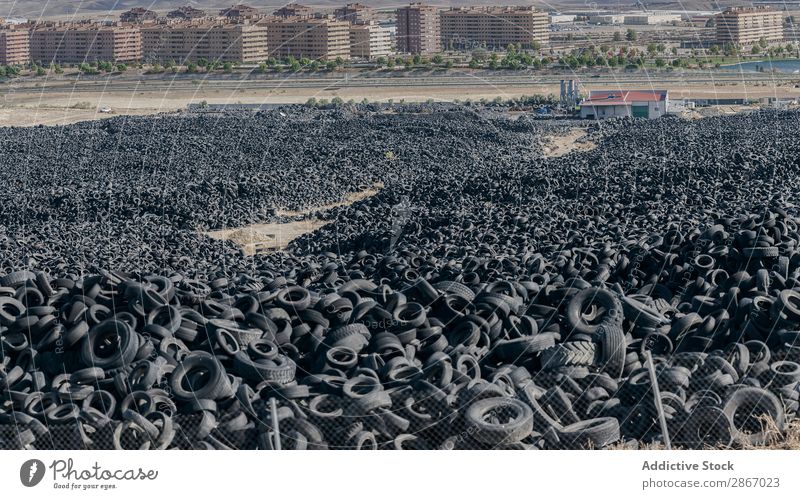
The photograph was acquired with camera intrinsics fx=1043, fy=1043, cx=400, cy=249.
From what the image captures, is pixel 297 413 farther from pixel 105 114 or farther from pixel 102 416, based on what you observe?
pixel 105 114

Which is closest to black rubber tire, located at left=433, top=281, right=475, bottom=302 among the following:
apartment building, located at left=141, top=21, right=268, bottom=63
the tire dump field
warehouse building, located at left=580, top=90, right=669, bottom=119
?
the tire dump field

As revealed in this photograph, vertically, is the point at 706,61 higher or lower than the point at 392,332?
lower

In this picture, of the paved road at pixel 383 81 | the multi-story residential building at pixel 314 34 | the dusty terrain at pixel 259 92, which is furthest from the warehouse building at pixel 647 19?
the multi-story residential building at pixel 314 34

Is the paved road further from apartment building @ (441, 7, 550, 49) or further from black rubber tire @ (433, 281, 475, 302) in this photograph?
black rubber tire @ (433, 281, 475, 302)

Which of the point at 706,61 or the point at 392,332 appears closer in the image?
the point at 392,332

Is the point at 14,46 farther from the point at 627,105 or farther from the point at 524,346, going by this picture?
the point at 524,346

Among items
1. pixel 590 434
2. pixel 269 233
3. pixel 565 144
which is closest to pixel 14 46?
pixel 565 144

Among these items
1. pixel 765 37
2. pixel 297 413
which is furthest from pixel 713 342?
pixel 765 37

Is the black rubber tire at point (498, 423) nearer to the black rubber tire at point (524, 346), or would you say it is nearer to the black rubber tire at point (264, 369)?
the black rubber tire at point (524, 346)
